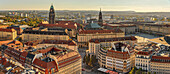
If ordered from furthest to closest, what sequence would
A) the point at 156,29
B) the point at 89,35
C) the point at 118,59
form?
the point at 156,29
the point at 89,35
the point at 118,59

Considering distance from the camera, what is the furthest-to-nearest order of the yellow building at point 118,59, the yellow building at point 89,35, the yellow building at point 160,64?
the yellow building at point 89,35 < the yellow building at point 118,59 < the yellow building at point 160,64

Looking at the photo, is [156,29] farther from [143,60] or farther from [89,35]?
[143,60]

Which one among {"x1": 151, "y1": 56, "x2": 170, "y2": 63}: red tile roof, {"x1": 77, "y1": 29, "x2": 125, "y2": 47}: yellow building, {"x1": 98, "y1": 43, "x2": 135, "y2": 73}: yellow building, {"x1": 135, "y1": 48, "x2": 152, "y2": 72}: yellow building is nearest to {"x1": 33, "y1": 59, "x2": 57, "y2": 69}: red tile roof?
{"x1": 98, "y1": 43, "x2": 135, "y2": 73}: yellow building

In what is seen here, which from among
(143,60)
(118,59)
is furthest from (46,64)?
(143,60)

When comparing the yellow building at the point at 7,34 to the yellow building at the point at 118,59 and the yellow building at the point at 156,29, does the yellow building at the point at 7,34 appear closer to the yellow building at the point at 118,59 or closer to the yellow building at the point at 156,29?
the yellow building at the point at 118,59

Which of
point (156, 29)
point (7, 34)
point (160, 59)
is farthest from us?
point (156, 29)

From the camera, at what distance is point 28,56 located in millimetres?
49625

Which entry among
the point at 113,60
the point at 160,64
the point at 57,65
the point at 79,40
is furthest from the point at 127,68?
the point at 79,40

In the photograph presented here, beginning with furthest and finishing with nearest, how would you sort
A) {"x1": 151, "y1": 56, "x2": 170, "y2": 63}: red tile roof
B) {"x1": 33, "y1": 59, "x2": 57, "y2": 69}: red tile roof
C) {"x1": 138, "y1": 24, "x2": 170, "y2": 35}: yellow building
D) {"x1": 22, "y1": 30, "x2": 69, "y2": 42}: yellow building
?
{"x1": 138, "y1": 24, "x2": 170, "y2": 35}: yellow building → {"x1": 22, "y1": 30, "x2": 69, "y2": 42}: yellow building → {"x1": 151, "y1": 56, "x2": 170, "y2": 63}: red tile roof → {"x1": 33, "y1": 59, "x2": 57, "y2": 69}: red tile roof

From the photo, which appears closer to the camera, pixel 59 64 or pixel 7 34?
pixel 59 64

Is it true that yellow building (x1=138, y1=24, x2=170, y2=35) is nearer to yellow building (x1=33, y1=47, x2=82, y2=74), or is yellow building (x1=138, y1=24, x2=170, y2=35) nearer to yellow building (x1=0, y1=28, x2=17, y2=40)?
yellow building (x1=0, y1=28, x2=17, y2=40)


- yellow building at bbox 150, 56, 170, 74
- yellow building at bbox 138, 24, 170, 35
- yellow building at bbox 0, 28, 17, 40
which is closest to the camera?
yellow building at bbox 150, 56, 170, 74

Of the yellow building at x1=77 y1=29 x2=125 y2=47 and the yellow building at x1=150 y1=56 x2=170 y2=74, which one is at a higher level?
the yellow building at x1=77 y1=29 x2=125 y2=47

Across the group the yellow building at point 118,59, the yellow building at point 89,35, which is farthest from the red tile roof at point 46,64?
the yellow building at point 89,35
